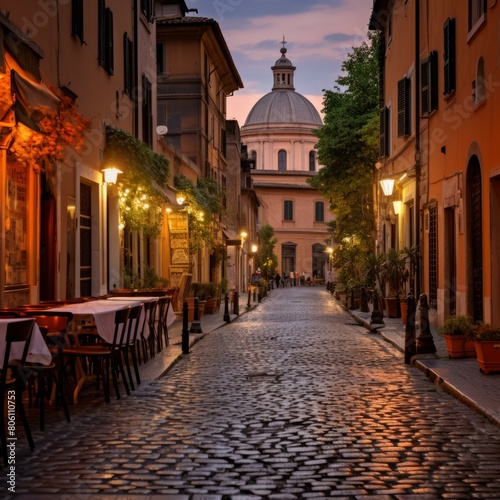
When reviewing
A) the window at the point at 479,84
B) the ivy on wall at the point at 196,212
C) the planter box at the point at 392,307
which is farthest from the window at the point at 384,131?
the window at the point at 479,84

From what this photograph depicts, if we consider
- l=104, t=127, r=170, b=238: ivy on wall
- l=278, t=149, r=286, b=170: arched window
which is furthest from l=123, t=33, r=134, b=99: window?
l=278, t=149, r=286, b=170: arched window

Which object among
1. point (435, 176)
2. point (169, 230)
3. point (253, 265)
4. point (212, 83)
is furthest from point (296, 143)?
point (435, 176)

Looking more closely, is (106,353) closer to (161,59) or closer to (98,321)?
(98,321)

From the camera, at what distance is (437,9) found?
Result: 20812 mm

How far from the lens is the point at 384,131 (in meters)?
30.9

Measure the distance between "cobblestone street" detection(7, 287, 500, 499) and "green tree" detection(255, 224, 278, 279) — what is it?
66995mm

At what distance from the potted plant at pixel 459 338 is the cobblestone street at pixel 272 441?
980 millimetres

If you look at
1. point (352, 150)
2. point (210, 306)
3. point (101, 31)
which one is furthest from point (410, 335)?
point (352, 150)

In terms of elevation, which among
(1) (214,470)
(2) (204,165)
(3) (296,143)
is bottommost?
(1) (214,470)

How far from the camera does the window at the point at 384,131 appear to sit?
100 feet

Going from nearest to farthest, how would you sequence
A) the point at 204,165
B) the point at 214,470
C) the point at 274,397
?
the point at 214,470, the point at 274,397, the point at 204,165

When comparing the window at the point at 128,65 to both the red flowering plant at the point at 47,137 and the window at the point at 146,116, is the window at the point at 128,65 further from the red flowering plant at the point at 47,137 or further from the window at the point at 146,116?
the red flowering plant at the point at 47,137

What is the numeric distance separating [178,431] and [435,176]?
45.6ft

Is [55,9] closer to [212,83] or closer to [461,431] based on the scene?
[461,431]
